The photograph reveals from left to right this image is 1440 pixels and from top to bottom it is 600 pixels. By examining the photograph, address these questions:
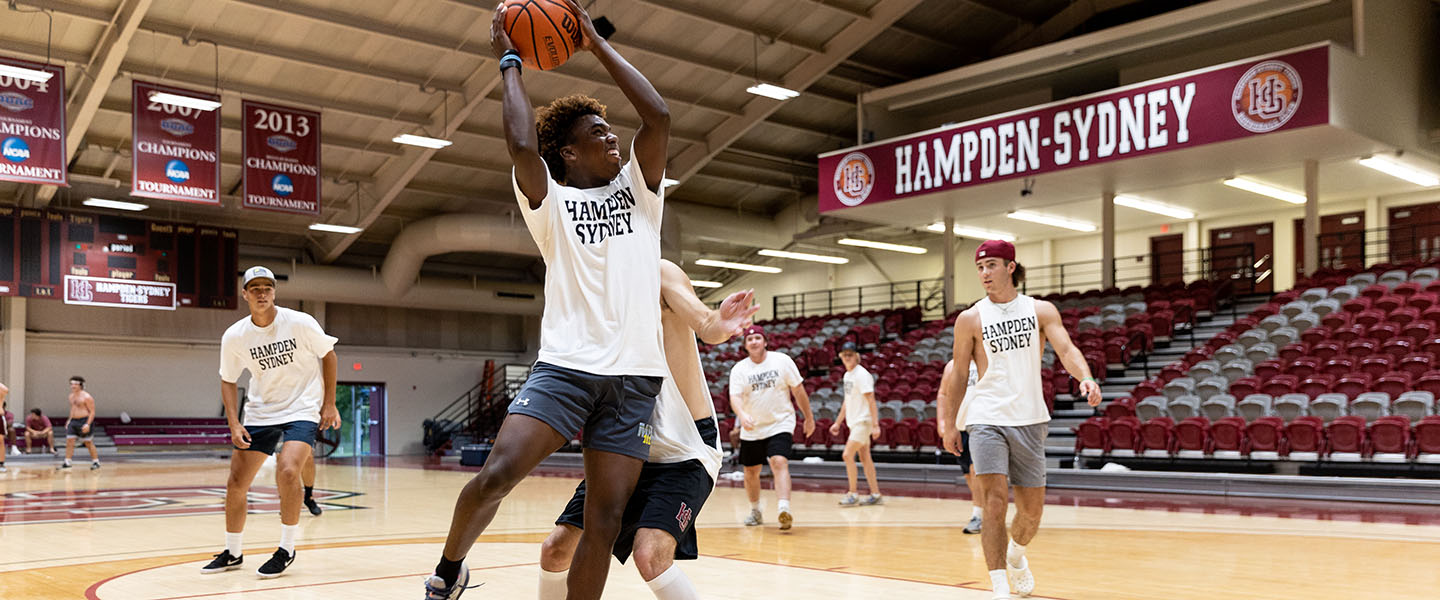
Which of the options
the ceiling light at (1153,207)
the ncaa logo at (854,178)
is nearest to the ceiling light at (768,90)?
the ncaa logo at (854,178)

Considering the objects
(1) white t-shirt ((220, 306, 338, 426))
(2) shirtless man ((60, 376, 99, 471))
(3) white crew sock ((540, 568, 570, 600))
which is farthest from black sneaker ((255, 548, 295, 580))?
(2) shirtless man ((60, 376, 99, 471))

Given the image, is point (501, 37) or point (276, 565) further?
point (276, 565)

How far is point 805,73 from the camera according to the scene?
2302 cm

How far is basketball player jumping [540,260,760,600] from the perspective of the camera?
332 cm

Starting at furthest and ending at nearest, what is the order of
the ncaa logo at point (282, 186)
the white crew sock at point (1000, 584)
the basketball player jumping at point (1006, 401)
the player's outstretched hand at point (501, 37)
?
the ncaa logo at point (282, 186), the basketball player jumping at point (1006, 401), the white crew sock at point (1000, 584), the player's outstretched hand at point (501, 37)

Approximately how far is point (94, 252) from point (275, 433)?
61.0 feet

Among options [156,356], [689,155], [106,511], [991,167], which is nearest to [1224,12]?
[991,167]

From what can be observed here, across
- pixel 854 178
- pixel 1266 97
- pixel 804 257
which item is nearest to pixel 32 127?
pixel 854 178

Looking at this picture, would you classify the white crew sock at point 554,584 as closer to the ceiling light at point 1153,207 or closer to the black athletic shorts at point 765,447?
the black athletic shorts at point 765,447

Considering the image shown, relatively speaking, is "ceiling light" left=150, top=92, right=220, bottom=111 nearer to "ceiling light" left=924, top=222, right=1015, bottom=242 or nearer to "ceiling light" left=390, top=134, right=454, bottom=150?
"ceiling light" left=390, top=134, right=454, bottom=150

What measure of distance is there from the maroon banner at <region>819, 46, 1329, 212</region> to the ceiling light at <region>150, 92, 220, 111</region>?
1131cm

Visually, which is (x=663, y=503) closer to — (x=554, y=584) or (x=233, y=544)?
(x=554, y=584)

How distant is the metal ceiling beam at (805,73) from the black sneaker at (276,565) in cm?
1742

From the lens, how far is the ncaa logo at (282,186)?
18.5 meters
